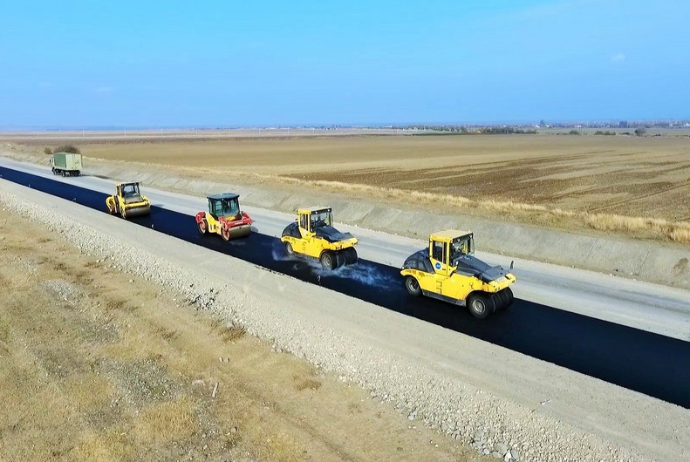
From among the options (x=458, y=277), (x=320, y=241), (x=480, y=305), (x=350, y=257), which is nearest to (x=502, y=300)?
(x=480, y=305)

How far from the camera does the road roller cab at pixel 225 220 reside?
917 inches

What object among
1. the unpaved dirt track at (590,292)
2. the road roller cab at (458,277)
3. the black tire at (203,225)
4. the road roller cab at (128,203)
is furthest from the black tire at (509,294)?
the road roller cab at (128,203)

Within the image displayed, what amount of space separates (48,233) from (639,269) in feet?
91.9

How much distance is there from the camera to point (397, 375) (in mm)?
10938

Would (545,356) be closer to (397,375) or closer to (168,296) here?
(397,375)

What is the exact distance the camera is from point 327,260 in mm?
18844

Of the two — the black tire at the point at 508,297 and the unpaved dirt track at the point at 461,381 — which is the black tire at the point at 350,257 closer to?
the unpaved dirt track at the point at 461,381

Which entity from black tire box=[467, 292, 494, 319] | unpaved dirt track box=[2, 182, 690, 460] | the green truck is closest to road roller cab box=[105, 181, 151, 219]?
unpaved dirt track box=[2, 182, 690, 460]

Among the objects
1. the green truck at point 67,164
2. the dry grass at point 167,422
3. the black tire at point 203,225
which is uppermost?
the green truck at point 67,164

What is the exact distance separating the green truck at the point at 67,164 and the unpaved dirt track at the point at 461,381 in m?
41.6

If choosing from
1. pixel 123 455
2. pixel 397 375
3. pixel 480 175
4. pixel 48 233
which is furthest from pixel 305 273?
pixel 480 175

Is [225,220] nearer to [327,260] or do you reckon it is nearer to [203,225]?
[203,225]

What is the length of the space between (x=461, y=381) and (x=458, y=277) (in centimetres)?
470

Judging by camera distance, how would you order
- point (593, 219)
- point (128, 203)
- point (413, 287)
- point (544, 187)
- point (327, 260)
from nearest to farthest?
1. point (413, 287)
2. point (327, 260)
3. point (593, 219)
4. point (128, 203)
5. point (544, 187)
